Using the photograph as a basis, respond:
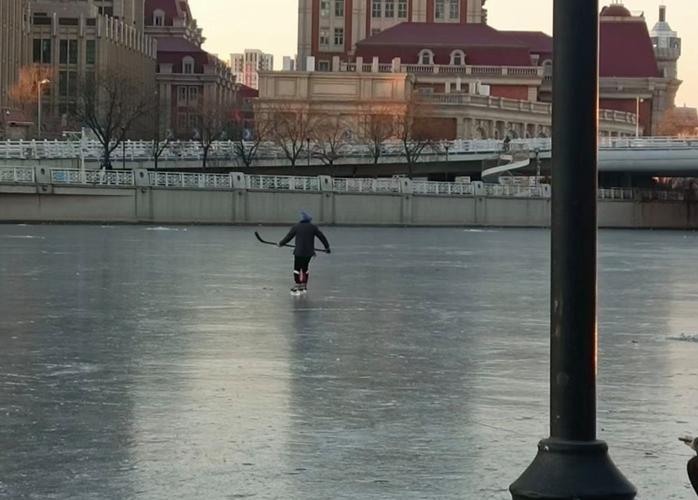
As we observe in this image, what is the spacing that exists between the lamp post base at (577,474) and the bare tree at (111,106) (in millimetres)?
96828

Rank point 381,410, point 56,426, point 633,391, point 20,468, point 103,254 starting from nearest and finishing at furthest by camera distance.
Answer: point 20,468, point 56,426, point 381,410, point 633,391, point 103,254

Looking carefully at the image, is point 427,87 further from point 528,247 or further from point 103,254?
point 103,254

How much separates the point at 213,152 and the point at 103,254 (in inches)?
2482

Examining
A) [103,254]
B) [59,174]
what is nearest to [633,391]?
[103,254]

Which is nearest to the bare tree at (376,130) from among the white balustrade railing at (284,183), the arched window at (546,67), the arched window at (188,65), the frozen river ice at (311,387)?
the white balustrade railing at (284,183)

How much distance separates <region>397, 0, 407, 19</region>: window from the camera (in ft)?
606

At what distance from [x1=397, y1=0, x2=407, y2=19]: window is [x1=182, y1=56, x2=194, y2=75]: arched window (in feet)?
78.3

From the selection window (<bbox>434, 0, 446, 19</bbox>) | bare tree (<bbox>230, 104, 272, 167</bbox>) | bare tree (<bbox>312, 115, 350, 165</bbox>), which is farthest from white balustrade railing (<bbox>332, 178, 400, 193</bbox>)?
window (<bbox>434, 0, 446, 19</bbox>)

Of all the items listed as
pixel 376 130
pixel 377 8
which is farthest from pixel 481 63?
pixel 376 130

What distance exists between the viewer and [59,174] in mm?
88250

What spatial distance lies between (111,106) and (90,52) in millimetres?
46649

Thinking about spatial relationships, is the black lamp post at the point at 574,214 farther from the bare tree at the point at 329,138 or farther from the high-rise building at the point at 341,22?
the high-rise building at the point at 341,22

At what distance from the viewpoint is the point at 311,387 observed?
15.3 metres

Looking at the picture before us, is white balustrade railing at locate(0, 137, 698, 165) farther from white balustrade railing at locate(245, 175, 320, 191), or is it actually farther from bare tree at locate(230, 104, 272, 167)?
white balustrade railing at locate(245, 175, 320, 191)
